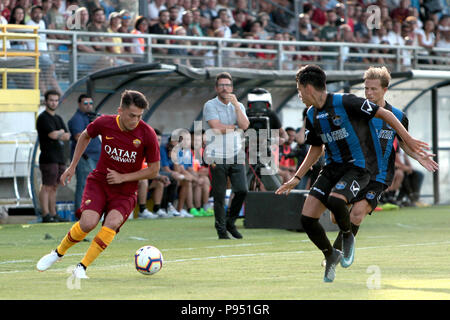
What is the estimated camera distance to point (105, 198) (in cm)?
903

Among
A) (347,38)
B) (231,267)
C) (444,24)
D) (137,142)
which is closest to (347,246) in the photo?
(231,267)

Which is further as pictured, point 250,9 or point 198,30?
point 250,9

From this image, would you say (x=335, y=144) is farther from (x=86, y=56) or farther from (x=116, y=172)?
(x=86, y=56)

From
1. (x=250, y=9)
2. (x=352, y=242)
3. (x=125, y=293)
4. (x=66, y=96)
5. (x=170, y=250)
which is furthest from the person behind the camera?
(x=250, y=9)

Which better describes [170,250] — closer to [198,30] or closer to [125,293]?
[125,293]

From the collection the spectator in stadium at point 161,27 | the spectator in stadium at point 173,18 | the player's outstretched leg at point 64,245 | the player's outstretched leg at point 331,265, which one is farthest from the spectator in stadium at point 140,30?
the player's outstretched leg at point 331,265

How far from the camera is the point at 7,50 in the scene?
17516 mm

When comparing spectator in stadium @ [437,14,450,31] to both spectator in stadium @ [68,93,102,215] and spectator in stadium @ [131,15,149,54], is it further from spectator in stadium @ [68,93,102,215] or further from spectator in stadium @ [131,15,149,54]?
spectator in stadium @ [68,93,102,215]

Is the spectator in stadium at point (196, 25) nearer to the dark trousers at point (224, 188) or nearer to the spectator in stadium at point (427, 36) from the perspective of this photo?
the spectator in stadium at point (427, 36)

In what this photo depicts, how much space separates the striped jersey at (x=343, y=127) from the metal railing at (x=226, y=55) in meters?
9.73

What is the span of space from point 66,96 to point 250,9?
953 cm

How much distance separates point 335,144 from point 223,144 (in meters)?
4.87

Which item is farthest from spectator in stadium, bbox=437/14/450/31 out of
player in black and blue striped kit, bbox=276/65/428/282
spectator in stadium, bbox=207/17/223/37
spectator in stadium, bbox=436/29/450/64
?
player in black and blue striped kit, bbox=276/65/428/282
